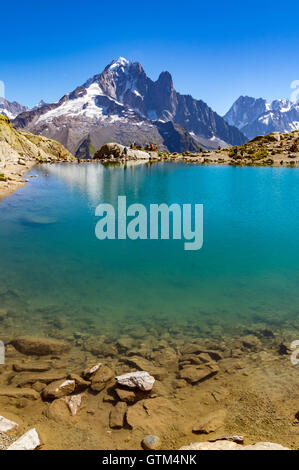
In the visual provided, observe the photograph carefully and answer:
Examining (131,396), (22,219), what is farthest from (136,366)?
(22,219)

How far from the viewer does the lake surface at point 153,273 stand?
1576 cm

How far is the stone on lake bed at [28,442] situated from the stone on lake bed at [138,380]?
323cm

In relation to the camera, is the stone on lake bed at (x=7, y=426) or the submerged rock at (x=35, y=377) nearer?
the stone on lake bed at (x=7, y=426)

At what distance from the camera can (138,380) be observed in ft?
34.9

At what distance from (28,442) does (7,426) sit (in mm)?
1048

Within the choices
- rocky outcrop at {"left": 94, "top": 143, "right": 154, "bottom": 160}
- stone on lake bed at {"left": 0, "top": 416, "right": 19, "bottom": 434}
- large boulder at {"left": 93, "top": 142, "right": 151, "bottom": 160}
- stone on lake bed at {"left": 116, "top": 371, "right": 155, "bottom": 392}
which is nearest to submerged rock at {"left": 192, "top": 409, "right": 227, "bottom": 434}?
stone on lake bed at {"left": 116, "top": 371, "right": 155, "bottom": 392}

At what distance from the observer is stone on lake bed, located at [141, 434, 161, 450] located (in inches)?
328

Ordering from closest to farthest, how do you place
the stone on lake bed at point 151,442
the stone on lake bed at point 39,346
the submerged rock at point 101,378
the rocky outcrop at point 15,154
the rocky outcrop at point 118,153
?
the stone on lake bed at point 151,442 < the submerged rock at point 101,378 < the stone on lake bed at point 39,346 < the rocky outcrop at point 15,154 < the rocky outcrop at point 118,153

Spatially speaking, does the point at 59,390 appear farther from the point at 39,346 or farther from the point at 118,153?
the point at 118,153

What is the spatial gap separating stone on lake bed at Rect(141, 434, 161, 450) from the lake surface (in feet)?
20.1

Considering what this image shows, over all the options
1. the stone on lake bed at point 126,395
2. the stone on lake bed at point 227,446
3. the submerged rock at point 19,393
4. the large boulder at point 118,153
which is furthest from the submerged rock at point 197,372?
the large boulder at point 118,153

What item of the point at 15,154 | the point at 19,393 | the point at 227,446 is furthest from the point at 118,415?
the point at 15,154

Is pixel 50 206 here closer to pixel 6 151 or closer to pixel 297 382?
pixel 297 382

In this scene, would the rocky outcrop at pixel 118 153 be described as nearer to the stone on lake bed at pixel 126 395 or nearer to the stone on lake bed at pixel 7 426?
the stone on lake bed at pixel 126 395
